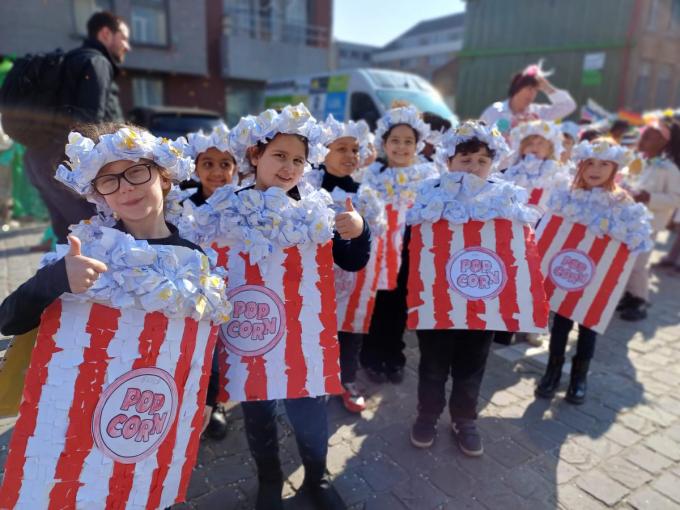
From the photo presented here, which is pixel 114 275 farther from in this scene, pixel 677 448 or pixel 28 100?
pixel 677 448

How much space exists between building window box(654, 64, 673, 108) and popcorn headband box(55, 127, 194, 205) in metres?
18.8

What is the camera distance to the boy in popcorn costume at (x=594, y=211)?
9.72ft

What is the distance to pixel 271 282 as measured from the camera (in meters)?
1.98

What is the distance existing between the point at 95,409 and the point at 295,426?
904 millimetres

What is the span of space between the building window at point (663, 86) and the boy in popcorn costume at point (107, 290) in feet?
62.0

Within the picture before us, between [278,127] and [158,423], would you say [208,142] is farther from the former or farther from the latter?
[158,423]

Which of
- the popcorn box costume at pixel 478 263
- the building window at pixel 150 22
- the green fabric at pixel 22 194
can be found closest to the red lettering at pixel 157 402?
the popcorn box costume at pixel 478 263

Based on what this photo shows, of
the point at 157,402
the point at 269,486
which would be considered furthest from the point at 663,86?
the point at 157,402

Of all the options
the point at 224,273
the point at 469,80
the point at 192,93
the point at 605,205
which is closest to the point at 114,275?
the point at 224,273

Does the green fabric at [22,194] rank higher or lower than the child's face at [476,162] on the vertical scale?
lower

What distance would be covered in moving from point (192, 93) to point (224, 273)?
16630mm

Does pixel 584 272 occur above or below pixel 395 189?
below

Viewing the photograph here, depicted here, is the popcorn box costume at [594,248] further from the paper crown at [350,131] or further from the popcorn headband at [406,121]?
the paper crown at [350,131]

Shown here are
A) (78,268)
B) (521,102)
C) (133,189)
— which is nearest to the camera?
(78,268)
